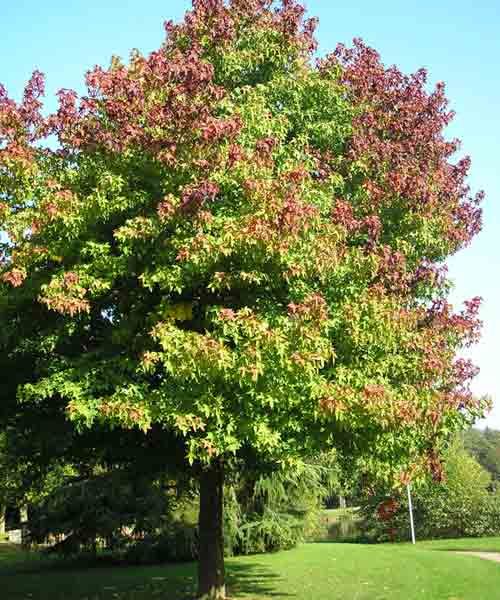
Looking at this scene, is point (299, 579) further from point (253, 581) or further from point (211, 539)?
point (211, 539)

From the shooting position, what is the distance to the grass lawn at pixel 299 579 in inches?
620

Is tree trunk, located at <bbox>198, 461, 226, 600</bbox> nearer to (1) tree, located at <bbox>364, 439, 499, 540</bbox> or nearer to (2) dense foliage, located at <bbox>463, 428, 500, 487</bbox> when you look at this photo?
(1) tree, located at <bbox>364, 439, 499, 540</bbox>

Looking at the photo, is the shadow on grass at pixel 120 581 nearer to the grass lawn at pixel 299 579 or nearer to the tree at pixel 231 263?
the grass lawn at pixel 299 579

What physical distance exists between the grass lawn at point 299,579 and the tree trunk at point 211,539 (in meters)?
1.84

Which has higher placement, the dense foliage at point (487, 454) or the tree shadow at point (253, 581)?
the dense foliage at point (487, 454)

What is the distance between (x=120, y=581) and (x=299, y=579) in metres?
5.89

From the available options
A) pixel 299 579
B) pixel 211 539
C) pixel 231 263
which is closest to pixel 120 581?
pixel 299 579

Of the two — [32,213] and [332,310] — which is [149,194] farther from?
[332,310]

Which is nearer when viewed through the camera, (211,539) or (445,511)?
(211,539)

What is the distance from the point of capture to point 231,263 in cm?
1076

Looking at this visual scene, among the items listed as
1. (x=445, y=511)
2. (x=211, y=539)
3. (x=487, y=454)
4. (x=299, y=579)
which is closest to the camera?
(x=211, y=539)

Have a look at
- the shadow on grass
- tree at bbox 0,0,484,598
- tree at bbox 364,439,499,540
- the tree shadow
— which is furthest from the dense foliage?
tree at bbox 0,0,484,598

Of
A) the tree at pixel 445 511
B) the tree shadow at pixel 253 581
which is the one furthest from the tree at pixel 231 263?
the tree at pixel 445 511

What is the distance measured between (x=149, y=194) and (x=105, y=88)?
2.19 meters
